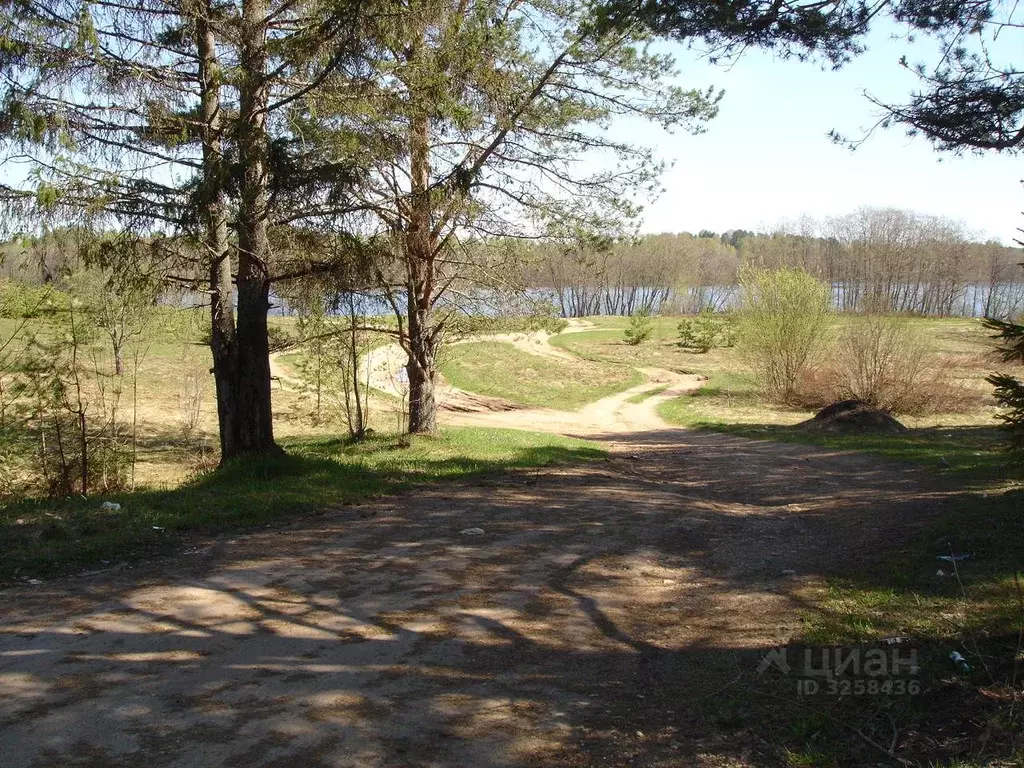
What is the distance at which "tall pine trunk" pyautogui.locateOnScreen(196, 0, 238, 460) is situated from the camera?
843cm

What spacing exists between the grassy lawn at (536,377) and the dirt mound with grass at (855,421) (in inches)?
409

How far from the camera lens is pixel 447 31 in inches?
445

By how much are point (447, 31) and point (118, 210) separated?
565 cm

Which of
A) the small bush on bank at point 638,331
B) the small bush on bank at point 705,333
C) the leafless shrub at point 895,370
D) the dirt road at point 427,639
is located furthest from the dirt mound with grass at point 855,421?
the small bush on bank at point 638,331

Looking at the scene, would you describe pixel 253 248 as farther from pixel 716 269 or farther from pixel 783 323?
pixel 716 269

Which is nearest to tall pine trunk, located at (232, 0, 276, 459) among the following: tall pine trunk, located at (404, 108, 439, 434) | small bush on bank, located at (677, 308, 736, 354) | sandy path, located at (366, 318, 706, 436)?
tall pine trunk, located at (404, 108, 439, 434)

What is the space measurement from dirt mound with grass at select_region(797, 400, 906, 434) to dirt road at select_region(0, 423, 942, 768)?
1147 cm

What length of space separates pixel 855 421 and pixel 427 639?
57.8 ft

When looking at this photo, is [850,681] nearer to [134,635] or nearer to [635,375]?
[134,635]

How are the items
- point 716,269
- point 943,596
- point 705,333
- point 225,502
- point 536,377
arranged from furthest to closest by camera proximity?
1. point 716,269
2. point 705,333
3. point 536,377
4. point 225,502
5. point 943,596

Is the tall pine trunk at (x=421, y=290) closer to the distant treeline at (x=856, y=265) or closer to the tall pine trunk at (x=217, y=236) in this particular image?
the tall pine trunk at (x=217, y=236)

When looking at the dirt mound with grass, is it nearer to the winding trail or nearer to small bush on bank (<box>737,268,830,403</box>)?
small bush on bank (<box>737,268,830,403</box>)

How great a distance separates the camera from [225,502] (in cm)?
826

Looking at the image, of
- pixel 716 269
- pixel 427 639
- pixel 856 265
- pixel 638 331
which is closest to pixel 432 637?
pixel 427 639
